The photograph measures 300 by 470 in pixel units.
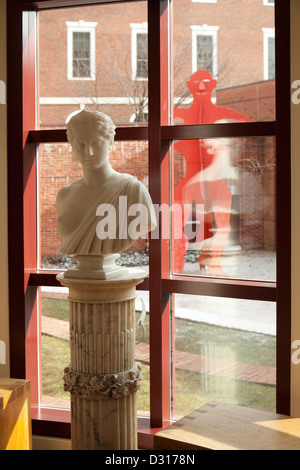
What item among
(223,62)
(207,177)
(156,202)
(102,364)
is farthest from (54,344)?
(223,62)

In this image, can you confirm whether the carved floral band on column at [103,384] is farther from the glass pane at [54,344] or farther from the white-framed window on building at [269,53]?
the white-framed window on building at [269,53]

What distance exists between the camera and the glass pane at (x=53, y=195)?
3.94 m

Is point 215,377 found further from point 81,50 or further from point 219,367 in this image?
point 81,50

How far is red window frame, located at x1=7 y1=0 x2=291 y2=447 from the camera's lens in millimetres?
3324

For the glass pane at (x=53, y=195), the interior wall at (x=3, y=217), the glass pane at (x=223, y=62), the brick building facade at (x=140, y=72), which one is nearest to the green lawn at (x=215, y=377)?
the glass pane at (x=53, y=195)

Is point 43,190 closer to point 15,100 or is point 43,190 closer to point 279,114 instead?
point 15,100

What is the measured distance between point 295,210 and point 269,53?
1.04 m

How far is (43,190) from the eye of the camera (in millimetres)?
4086

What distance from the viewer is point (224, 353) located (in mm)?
3723

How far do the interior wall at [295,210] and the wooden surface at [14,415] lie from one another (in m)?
1.63

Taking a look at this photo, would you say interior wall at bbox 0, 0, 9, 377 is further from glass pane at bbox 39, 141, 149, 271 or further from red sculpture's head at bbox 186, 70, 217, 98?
red sculpture's head at bbox 186, 70, 217, 98

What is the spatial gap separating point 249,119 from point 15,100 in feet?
5.20

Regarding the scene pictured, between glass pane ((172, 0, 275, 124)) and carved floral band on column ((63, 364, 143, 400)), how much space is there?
1.74 m

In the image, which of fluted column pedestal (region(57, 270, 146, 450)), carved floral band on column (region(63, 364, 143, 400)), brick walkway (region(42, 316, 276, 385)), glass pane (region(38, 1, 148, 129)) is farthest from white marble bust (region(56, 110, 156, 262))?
brick walkway (region(42, 316, 276, 385))
